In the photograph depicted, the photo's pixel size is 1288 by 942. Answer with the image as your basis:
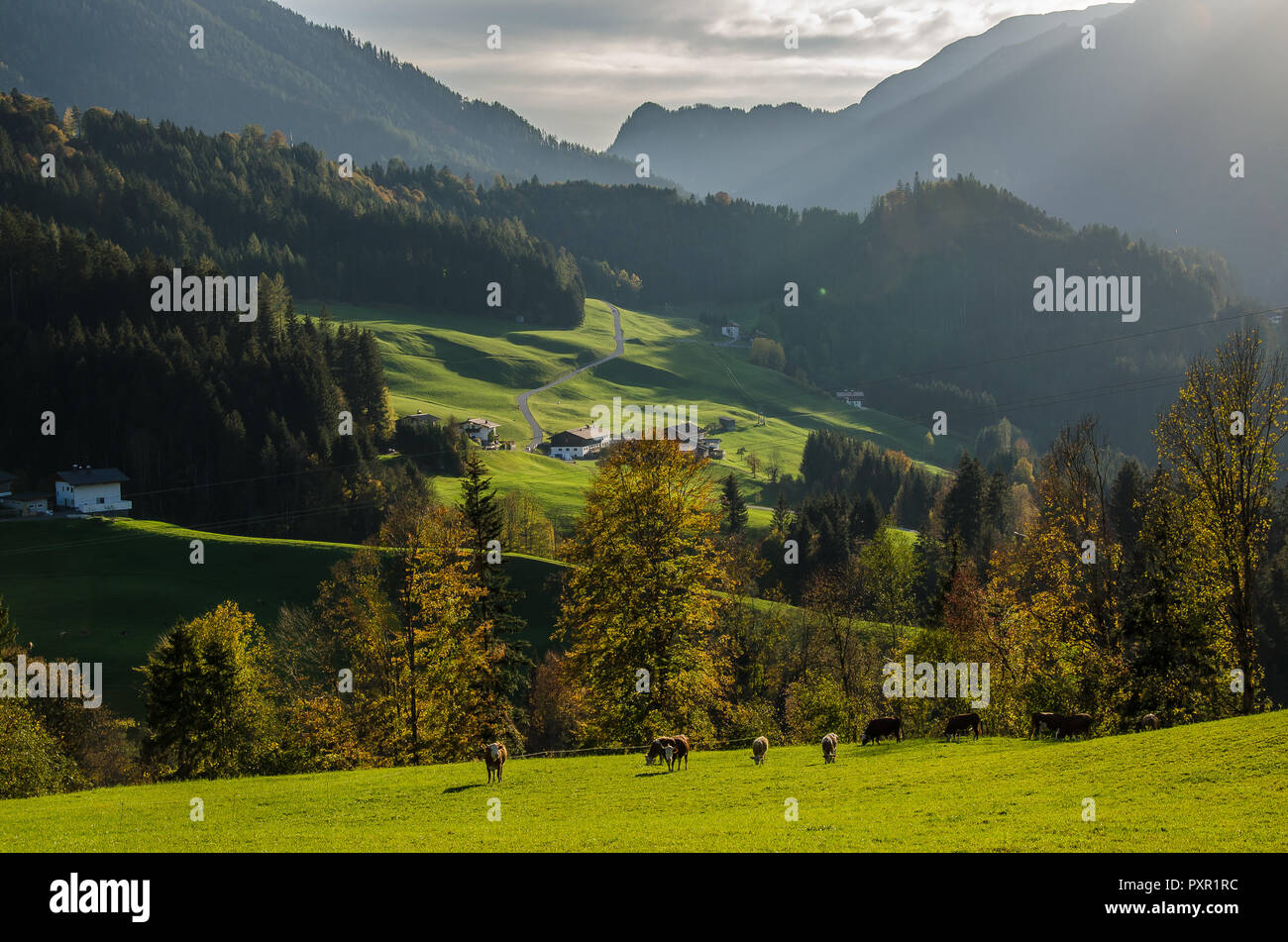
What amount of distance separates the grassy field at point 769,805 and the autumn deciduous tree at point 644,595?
Result: 633 cm

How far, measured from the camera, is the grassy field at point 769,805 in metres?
18.5

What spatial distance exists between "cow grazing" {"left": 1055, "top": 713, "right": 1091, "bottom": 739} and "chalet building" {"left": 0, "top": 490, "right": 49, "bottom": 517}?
119 metres

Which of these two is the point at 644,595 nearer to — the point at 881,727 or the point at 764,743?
the point at 764,743

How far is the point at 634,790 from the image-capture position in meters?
29.0

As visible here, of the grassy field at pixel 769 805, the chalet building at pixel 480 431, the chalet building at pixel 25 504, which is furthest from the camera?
the chalet building at pixel 480 431

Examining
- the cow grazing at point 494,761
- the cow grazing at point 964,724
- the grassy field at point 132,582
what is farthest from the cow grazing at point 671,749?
the grassy field at point 132,582

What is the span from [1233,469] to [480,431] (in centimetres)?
15754

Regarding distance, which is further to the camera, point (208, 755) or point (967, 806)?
point (208, 755)

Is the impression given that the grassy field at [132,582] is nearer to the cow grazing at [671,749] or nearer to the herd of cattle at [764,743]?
the herd of cattle at [764,743]

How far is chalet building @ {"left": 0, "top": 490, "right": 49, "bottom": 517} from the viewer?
113125 millimetres

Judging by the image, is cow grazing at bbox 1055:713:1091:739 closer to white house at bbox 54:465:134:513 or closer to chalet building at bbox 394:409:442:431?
white house at bbox 54:465:134:513

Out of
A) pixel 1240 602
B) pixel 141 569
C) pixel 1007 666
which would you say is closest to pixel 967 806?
pixel 1240 602
